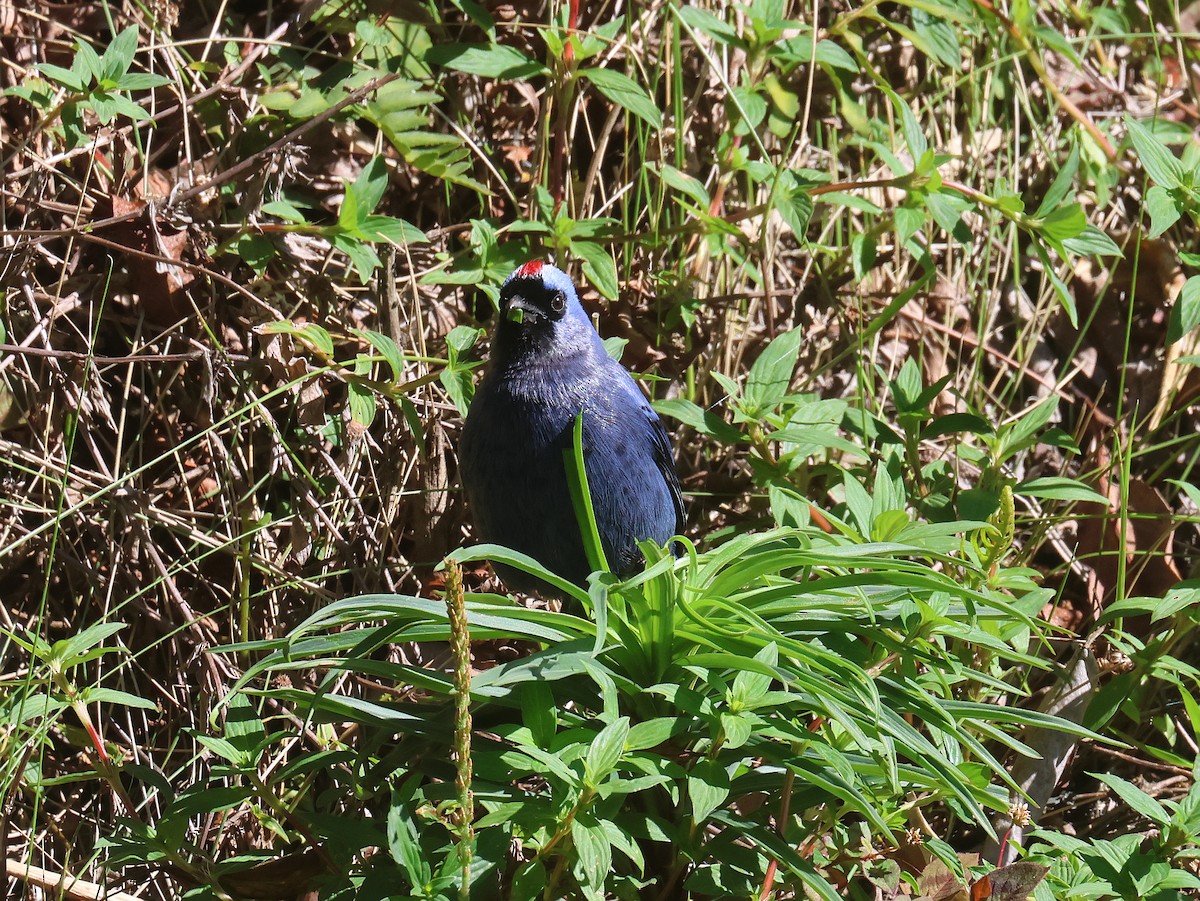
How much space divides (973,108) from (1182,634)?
1.97 metres

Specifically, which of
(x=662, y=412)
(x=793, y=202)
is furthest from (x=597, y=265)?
(x=793, y=202)

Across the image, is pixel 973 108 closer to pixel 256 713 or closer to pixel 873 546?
pixel 873 546

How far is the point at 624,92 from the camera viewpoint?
3.31 m

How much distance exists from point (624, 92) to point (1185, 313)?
4.94 feet

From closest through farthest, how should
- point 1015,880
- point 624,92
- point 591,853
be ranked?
1. point 591,853
2. point 1015,880
3. point 624,92

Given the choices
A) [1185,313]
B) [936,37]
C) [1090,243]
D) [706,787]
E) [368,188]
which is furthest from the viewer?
[936,37]

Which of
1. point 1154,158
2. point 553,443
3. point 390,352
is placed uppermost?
point 1154,158

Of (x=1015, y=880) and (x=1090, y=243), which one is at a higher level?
(x=1090, y=243)

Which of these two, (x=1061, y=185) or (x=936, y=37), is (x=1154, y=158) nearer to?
(x=1061, y=185)

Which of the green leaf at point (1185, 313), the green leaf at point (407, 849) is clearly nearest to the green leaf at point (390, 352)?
the green leaf at point (407, 849)

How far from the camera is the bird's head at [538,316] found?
2.98 metres

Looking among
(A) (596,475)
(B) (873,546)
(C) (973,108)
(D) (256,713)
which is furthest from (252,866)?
(C) (973,108)

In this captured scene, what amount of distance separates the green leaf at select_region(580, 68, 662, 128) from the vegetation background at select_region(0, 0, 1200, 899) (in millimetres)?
11

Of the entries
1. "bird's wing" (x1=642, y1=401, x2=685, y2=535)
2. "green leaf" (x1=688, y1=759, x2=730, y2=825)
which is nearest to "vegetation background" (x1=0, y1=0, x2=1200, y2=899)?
"green leaf" (x1=688, y1=759, x2=730, y2=825)
